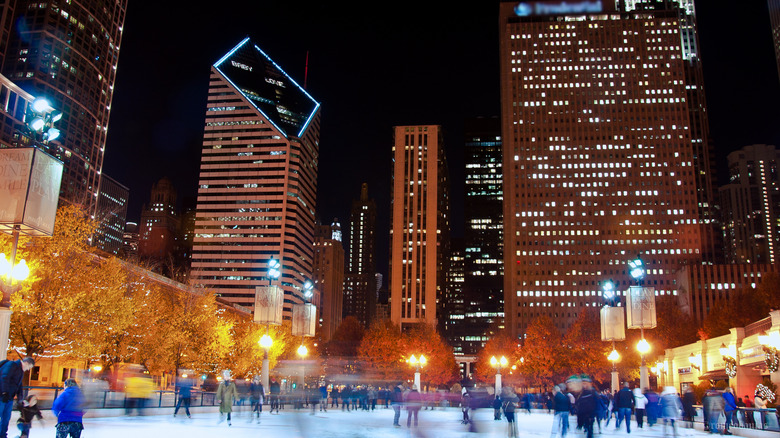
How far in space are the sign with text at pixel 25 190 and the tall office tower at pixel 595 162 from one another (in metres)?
158

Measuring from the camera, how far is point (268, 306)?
106 feet

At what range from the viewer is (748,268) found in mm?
141500

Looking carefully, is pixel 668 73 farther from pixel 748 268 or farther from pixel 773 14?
pixel 748 268

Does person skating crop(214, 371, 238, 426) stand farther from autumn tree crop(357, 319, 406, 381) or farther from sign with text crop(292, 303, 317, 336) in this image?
autumn tree crop(357, 319, 406, 381)

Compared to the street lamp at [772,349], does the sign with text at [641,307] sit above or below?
above

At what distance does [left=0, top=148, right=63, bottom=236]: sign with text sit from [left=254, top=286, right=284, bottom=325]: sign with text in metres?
15.5

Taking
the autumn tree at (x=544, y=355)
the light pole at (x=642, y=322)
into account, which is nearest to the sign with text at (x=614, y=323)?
the light pole at (x=642, y=322)

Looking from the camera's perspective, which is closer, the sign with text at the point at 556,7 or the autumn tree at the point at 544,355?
the sign with text at the point at 556,7

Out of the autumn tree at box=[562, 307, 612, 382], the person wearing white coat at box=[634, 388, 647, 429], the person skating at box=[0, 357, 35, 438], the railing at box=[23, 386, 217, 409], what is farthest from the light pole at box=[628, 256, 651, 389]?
the autumn tree at box=[562, 307, 612, 382]

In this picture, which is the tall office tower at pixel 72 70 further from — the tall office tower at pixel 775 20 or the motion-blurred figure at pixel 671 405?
the tall office tower at pixel 775 20

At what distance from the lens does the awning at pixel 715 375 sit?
48294 mm

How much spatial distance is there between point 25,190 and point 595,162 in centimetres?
17264

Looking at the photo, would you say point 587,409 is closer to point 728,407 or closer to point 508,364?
point 728,407

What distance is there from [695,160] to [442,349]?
119603mm
